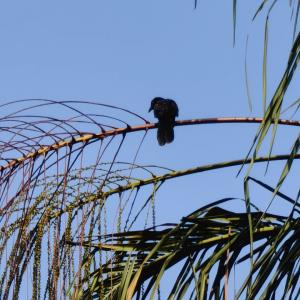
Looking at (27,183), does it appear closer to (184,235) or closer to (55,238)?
(55,238)

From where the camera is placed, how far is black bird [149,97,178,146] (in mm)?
6728

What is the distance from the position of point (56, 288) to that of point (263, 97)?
0.78 m

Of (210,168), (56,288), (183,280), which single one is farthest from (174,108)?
(56,288)

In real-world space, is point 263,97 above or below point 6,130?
below

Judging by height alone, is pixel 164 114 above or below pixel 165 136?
above

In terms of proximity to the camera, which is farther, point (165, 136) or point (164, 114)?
point (164, 114)

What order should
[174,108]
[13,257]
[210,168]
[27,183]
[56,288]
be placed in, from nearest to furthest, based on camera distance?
[56,288] < [13,257] < [27,183] < [210,168] < [174,108]

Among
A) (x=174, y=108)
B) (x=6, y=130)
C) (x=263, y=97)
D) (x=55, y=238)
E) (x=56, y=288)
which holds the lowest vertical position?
(x=56, y=288)

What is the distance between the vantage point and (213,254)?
323cm

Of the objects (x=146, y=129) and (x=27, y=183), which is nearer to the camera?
(x=27, y=183)

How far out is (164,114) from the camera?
7.25 m

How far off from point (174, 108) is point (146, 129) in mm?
4261

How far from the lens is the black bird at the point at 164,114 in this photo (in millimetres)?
6728

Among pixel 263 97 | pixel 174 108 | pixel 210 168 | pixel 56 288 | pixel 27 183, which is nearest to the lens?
pixel 263 97
